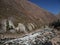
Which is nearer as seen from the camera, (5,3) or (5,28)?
(5,28)

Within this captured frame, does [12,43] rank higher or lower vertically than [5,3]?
lower

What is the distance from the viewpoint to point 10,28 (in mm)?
44344

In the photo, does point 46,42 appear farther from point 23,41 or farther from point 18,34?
point 18,34

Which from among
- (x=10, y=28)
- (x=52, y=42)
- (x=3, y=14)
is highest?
(x=3, y=14)

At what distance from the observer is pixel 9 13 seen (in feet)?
194

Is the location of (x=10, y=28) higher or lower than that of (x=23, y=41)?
higher

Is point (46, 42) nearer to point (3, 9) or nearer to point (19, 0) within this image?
point (3, 9)

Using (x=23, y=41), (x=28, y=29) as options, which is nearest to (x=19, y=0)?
(x=28, y=29)

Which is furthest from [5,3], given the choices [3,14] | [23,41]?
[23,41]

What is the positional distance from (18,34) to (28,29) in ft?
17.8

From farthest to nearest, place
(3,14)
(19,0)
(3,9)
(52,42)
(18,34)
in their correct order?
(19,0)
(3,9)
(3,14)
(18,34)
(52,42)

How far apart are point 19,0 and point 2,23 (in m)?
37.0

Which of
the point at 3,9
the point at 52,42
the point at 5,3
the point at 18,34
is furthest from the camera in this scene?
the point at 5,3

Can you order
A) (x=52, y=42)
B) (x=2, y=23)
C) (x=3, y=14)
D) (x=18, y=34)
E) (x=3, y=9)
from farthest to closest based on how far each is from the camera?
1. (x=3, y=9)
2. (x=3, y=14)
3. (x=2, y=23)
4. (x=18, y=34)
5. (x=52, y=42)
